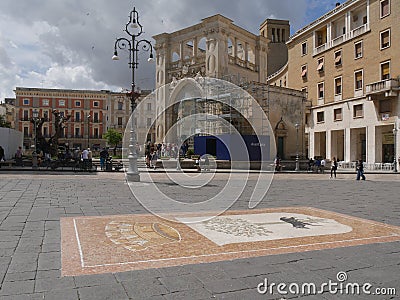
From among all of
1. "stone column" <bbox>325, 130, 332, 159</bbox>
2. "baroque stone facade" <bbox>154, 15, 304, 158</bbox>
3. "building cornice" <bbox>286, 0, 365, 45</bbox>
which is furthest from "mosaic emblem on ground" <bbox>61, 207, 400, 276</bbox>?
"building cornice" <bbox>286, 0, 365, 45</bbox>

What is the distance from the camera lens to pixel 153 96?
4556cm

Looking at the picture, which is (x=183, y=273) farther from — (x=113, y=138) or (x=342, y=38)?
(x=113, y=138)

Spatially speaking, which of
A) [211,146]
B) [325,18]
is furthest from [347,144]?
[211,146]

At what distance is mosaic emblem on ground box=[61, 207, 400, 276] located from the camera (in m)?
4.28

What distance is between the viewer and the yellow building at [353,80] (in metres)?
29.8

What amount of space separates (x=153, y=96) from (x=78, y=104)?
24.7 m

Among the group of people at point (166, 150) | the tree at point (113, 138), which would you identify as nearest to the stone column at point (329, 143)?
the group of people at point (166, 150)

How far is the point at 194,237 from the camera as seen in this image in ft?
17.9

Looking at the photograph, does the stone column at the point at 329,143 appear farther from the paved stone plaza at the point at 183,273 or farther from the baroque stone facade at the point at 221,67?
the paved stone plaza at the point at 183,273

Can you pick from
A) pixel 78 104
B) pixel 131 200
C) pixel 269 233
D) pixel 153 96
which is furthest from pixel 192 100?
pixel 78 104

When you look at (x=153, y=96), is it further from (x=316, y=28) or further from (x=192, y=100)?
(x=316, y=28)

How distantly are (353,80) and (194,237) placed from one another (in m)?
32.4

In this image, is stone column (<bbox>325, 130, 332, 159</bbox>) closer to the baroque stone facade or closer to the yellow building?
the yellow building

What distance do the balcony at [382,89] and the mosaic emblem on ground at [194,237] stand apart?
25.3 m
